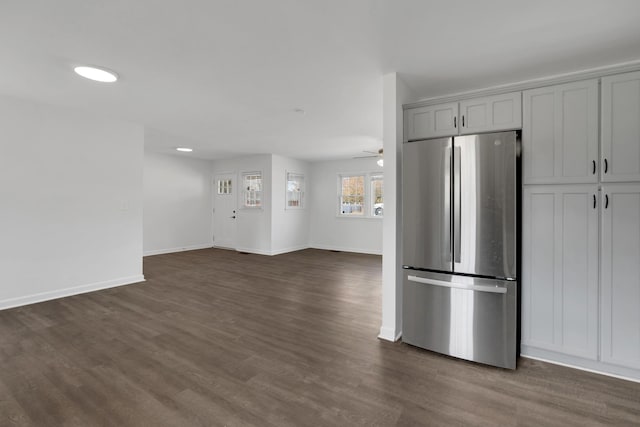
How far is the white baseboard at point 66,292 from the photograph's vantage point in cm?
355

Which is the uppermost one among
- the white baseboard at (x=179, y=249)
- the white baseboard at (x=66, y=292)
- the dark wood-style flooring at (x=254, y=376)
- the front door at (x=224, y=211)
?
the front door at (x=224, y=211)

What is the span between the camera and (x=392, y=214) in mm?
2842

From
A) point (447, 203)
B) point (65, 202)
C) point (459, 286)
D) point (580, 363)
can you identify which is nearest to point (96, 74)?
point (65, 202)

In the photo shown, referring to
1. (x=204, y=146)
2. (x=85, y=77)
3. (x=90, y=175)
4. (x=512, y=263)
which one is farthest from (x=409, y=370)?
(x=204, y=146)

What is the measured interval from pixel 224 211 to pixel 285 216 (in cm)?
195

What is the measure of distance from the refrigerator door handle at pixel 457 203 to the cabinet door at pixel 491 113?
38 cm

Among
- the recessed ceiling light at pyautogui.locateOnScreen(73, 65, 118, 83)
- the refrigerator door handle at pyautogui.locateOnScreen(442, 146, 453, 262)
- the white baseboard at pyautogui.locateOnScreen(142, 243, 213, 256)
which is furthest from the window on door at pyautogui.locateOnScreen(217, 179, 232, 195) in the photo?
the refrigerator door handle at pyautogui.locateOnScreen(442, 146, 453, 262)

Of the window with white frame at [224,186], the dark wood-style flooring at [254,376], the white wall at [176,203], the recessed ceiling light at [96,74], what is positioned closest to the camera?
the dark wood-style flooring at [254,376]

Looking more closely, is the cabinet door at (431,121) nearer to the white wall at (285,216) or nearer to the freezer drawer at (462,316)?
the freezer drawer at (462,316)

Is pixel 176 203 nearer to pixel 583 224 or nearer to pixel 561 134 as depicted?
pixel 561 134

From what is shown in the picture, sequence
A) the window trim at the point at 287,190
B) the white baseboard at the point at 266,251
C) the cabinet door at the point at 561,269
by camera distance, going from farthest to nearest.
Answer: the window trim at the point at 287,190
the white baseboard at the point at 266,251
the cabinet door at the point at 561,269

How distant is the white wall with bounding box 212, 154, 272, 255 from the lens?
7441mm

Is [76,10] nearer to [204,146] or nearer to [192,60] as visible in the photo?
[192,60]

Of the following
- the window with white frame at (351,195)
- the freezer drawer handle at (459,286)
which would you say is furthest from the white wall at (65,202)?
the window with white frame at (351,195)
